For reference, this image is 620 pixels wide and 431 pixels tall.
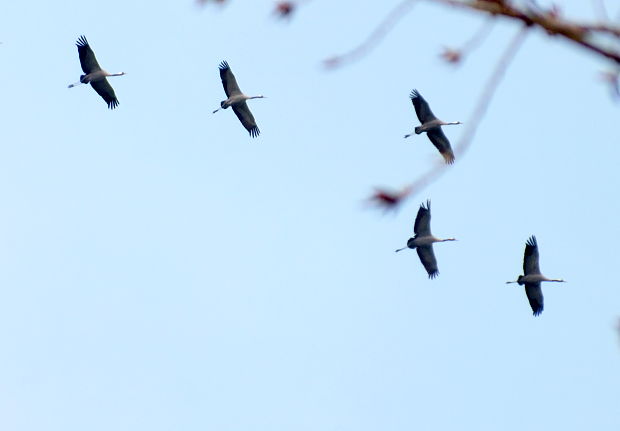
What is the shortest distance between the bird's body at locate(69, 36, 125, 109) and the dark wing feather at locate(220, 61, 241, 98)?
2.18 meters

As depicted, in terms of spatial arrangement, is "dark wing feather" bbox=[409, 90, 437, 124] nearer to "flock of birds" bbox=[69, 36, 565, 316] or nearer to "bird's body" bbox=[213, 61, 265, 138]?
"flock of birds" bbox=[69, 36, 565, 316]

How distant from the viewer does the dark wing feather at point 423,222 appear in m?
26.4

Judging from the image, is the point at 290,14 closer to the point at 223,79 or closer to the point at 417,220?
the point at 417,220

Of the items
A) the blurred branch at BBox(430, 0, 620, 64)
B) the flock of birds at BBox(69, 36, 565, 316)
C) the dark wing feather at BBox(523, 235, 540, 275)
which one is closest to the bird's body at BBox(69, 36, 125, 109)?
the flock of birds at BBox(69, 36, 565, 316)

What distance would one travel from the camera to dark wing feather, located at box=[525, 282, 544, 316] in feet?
87.8

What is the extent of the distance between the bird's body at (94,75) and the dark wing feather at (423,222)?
7211 millimetres

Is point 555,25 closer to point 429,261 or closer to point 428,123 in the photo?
point 428,123

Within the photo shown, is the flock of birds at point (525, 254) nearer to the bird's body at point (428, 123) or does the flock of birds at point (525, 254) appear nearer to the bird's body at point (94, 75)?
the bird's body at point (428, 123)

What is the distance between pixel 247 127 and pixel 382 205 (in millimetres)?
27091

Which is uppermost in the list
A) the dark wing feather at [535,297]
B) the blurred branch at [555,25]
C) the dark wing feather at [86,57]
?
the dark wing feather at [86,57]

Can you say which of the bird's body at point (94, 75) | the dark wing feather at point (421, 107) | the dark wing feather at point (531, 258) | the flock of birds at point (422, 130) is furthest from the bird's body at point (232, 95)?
the dark wing feather at point (531, 258)

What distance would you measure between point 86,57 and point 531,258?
33.5ft

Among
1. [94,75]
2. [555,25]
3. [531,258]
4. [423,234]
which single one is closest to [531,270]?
[531,258]

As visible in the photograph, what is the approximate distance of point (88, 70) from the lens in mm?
27672
